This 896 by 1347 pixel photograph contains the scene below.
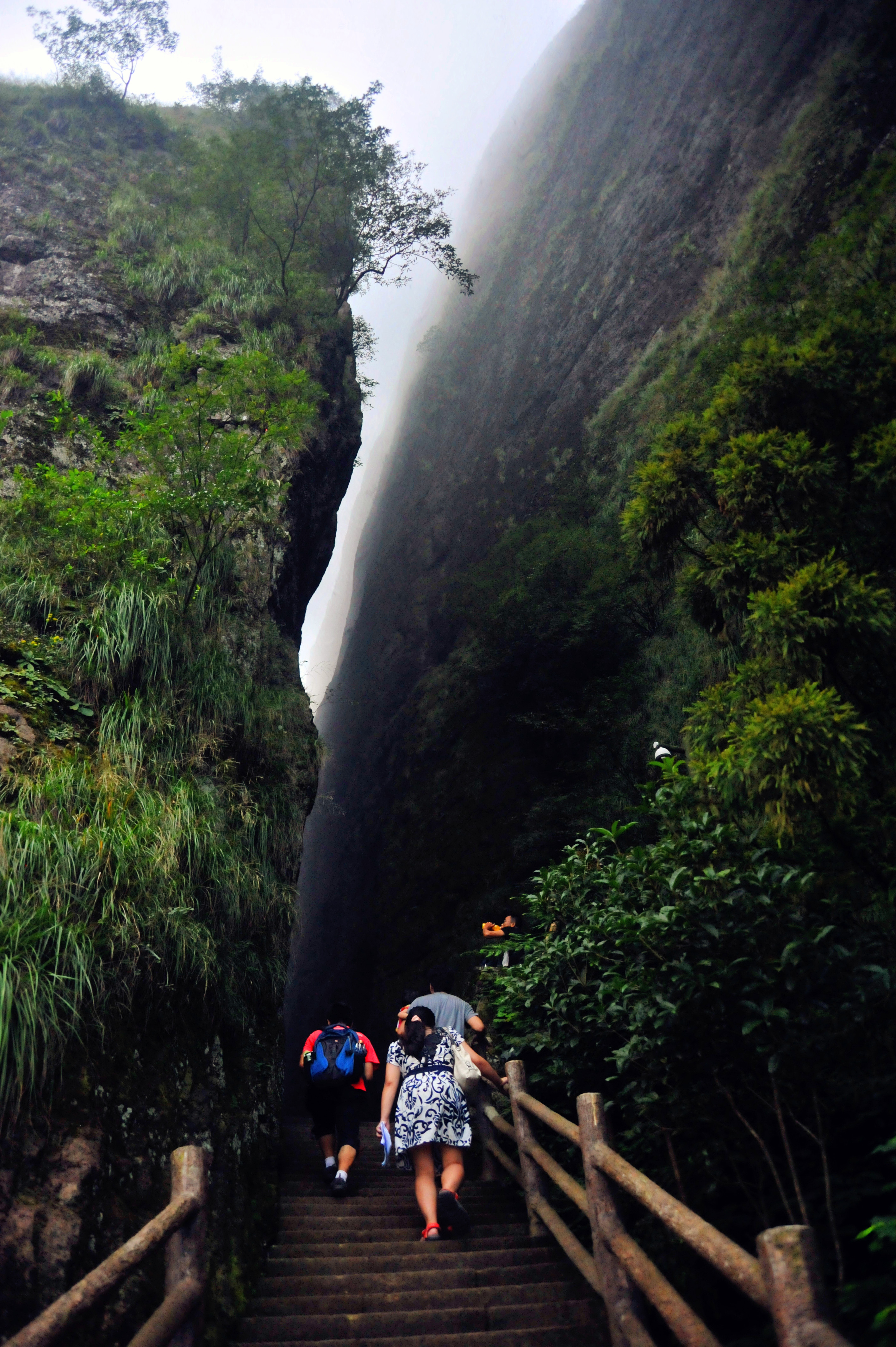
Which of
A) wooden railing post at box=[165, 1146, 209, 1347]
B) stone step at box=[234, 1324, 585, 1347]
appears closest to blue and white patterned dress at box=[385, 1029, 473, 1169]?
stone step at box=[234, 1324, 585, 1347]

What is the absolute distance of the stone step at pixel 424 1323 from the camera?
10.9 feet

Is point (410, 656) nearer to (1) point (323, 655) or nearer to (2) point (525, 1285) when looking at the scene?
(2) point (525, 1285)

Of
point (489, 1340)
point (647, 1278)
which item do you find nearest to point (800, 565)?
point (647, 1278)

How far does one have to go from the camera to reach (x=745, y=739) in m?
3.93

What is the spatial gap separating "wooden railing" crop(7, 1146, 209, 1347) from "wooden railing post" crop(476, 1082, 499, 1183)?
2.83 metres

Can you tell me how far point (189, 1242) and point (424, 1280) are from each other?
1.48 metres

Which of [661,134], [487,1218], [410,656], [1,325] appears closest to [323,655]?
[410,656]

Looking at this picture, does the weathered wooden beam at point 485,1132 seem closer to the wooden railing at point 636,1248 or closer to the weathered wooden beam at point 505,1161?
the weathered wooden beam at point 505,1161

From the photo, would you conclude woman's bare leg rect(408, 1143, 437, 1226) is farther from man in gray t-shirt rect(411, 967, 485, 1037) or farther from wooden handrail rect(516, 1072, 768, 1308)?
wooden handrail rect(516, 1072, 768, 1308)

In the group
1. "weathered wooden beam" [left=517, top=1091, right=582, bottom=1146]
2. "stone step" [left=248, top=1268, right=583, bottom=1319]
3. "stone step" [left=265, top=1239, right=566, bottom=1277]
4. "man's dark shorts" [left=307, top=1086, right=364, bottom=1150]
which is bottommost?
"stone step" [left=248, top=1268, right=583, bottom=1319]

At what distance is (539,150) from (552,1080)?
1041 inches

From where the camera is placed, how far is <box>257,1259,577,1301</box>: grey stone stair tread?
3.68 metres

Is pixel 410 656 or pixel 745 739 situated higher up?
pixel 410 656

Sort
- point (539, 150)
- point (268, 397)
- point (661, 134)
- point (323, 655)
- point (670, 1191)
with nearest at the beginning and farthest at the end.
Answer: point (670, 1191) < point (268, 397) < point (661, 134) < point (539, 150) < point (323, 655)
